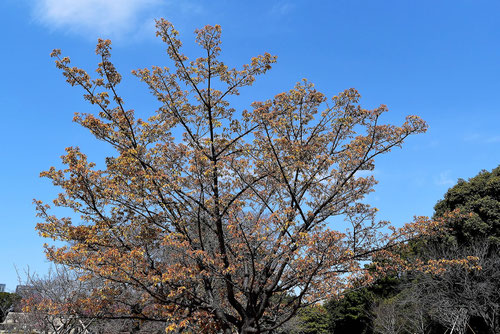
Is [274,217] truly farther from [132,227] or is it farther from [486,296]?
[486,296]

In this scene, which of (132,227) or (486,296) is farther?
(486,296)

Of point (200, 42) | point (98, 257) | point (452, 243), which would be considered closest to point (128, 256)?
point (98, 257)

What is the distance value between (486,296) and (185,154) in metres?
14.6

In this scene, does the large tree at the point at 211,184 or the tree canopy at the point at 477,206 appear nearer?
the large tree at the point at 211,184

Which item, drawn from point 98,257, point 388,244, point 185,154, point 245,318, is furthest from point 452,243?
point 98,257

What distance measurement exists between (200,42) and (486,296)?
15.6m

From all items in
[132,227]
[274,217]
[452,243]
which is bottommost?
[452,243]

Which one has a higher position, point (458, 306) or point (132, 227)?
point (132, 227)

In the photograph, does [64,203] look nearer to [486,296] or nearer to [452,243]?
[486,296]

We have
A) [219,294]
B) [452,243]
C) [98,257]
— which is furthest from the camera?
[452,243]

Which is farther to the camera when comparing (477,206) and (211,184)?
(477,206)

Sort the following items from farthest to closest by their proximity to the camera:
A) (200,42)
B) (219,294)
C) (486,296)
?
(486,296)
(219,294)
(200,42)

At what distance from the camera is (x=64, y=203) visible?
914cm

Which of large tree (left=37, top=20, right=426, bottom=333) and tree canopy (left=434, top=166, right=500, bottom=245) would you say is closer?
large tree (left=37, top=20, right=426, bottom=333)
